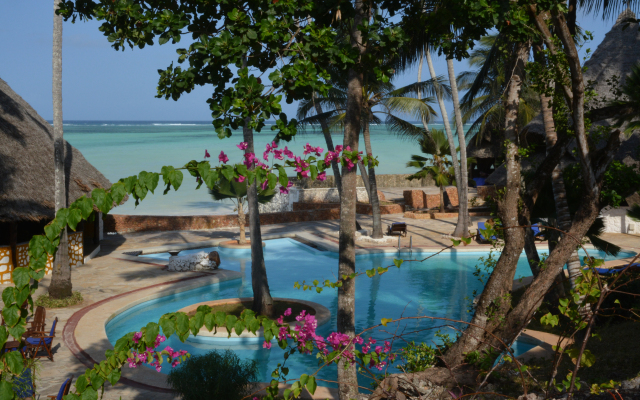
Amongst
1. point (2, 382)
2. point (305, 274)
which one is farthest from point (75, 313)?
point (2, 382)

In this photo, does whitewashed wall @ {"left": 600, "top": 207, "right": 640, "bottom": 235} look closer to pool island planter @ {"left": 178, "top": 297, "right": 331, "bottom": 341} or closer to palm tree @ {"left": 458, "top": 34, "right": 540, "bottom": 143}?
palm tree @ {"left": 458, "top": 34, "right": 540, "bottom": 143}

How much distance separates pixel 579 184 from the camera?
27.0 ft

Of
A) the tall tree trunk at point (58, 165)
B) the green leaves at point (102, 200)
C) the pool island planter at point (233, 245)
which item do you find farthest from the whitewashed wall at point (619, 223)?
the green leaves at point (102, 200)

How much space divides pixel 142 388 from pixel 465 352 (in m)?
4.18

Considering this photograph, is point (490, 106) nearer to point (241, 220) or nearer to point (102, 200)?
point (241, 220)

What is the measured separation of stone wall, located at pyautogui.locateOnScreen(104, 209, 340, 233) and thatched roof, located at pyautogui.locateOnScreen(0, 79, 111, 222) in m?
4.40

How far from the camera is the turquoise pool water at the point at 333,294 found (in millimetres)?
9672

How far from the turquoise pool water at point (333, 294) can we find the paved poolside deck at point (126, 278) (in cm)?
45

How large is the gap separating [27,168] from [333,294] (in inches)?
329

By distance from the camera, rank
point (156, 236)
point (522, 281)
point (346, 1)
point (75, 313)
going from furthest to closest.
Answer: point (156, 236) < point (522, 281) < point (75, 313) < point (346, 1)

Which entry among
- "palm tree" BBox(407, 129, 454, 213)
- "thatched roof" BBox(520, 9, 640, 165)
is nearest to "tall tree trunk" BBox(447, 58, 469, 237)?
"thatched roof" BBox(520, 9, 640, 165)

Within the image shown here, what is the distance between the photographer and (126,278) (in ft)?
44.2

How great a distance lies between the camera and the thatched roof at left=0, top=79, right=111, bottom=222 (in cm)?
1226

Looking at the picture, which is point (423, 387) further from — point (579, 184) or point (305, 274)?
point (305, 274)
